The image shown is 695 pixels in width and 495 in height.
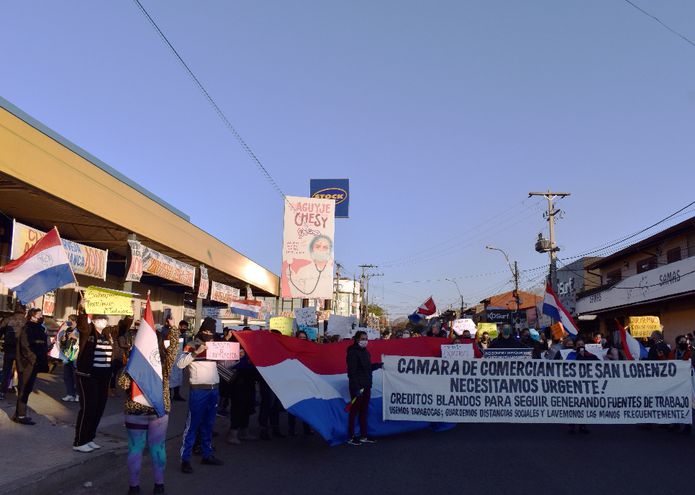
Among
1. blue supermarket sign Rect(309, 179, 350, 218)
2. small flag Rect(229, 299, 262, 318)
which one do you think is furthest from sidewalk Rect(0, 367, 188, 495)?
blue supermarket sign Rect(309, 179, 350, 218)

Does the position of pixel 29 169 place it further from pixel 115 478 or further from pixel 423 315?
pixel 423 315

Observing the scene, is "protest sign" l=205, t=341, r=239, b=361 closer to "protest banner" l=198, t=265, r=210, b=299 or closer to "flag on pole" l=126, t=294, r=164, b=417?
"flag on pole" l=126, t=294, r=164, b=417

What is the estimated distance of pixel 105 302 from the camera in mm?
9961

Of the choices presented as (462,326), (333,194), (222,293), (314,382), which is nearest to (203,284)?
(222,293)

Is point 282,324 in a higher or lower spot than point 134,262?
lower

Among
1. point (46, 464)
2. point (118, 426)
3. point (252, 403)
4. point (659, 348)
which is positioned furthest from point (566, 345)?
point (46, 464)

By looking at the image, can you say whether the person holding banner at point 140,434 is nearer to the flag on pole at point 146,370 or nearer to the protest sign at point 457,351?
the flag on pole at point 146,370

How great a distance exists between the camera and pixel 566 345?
13.8 m

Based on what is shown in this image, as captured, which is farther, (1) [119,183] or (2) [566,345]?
(1) [119,183]

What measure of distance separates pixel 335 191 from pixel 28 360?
74.6 ft

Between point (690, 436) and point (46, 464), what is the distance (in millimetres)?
9932

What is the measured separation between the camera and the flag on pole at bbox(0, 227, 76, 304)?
9.48 metres

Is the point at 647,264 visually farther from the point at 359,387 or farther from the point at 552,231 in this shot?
the point at 359,387

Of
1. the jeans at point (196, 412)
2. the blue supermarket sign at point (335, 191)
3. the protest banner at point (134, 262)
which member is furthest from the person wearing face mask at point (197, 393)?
the blue supermarket sign at point (335, 191)
